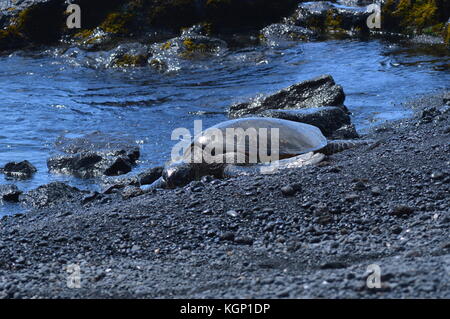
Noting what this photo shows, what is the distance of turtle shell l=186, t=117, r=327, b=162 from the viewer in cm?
666

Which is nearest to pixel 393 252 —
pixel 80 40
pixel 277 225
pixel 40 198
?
pixel 277 225

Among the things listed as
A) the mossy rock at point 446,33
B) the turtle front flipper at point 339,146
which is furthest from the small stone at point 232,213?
the mossy rock at point 446,33

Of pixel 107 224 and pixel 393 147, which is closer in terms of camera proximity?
pixel 107 224

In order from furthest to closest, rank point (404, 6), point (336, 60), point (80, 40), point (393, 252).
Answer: point (80, 40) → point (404, 6) → point (336, 60) → point (393, 252)

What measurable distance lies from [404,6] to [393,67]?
322cm

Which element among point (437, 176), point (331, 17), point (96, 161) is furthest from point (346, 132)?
point (331, 17)

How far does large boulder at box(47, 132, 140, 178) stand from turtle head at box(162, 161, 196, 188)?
1.58 m

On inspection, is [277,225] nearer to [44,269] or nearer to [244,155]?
[44,269]

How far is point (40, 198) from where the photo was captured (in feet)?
22.3

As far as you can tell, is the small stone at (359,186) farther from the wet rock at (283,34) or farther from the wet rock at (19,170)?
the wet rock at (283,34)

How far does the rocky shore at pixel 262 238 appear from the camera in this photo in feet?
11.5

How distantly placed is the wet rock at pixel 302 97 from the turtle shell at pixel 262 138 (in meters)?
2.54

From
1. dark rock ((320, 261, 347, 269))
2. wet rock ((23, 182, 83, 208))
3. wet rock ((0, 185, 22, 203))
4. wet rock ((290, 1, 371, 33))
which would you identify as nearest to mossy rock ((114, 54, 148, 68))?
wet rock ((290, 1, 371, 33))
